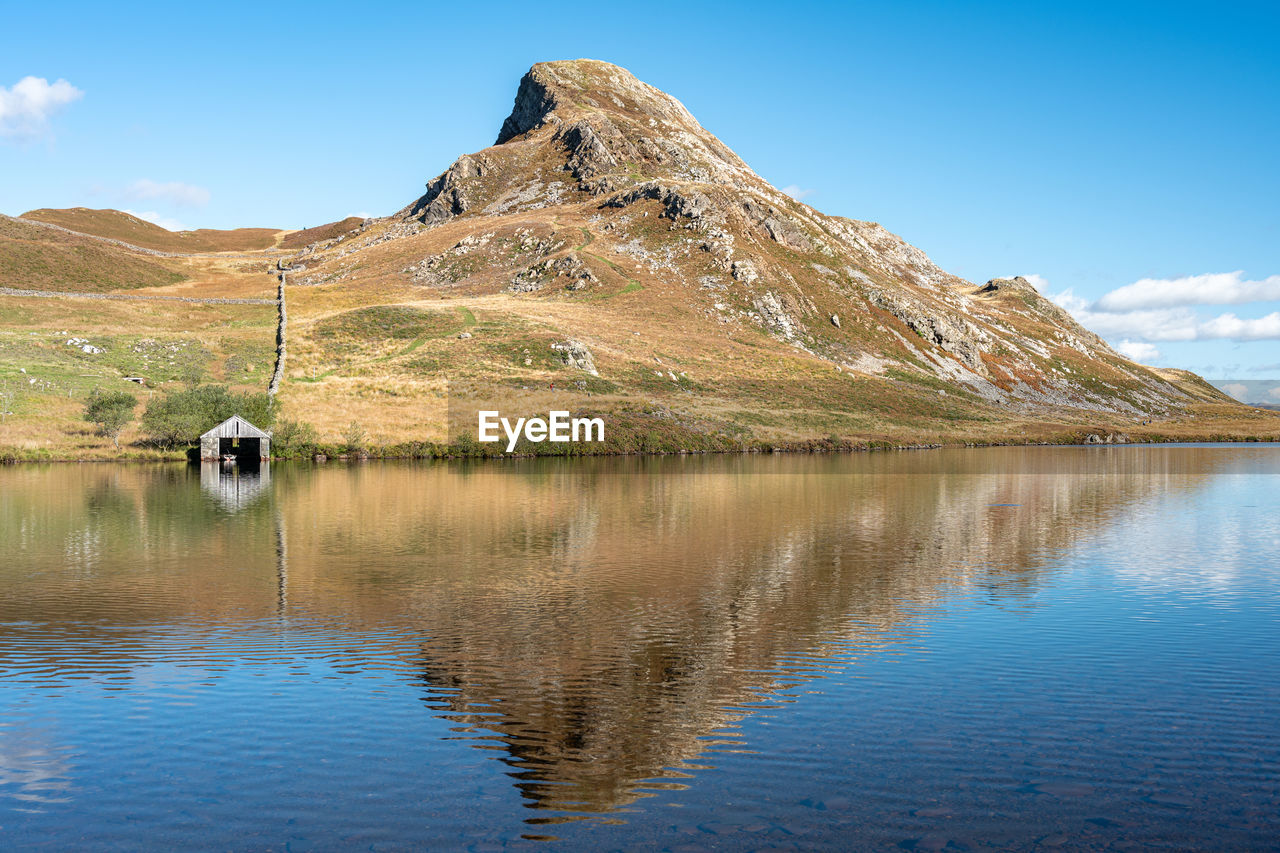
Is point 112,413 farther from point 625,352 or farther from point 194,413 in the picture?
point 625,352

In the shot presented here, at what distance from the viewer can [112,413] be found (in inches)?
3607

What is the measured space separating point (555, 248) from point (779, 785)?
595 ft

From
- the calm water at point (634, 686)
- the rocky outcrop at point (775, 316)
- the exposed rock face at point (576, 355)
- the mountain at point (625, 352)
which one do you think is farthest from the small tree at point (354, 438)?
the rocky outcrop at point (775, 316)

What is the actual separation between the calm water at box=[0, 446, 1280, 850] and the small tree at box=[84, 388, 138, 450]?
→ 53.0m

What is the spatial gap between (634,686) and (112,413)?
88.3m

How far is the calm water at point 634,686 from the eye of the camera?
13516mm

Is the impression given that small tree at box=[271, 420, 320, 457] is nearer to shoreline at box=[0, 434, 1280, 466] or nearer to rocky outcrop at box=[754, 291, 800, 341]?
shoreline at box=[0, 434, 1280, 466]

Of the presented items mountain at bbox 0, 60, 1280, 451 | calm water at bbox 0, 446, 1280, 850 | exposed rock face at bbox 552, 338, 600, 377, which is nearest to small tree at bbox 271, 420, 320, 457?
mountain at bbox 0, 60, 1280, 451

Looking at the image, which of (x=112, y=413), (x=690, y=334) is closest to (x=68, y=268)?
(x=112, y=413)

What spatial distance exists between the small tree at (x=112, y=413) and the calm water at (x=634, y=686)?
2087 inches

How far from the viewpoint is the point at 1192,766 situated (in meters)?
15.3

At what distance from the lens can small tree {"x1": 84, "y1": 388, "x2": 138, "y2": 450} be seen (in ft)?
300

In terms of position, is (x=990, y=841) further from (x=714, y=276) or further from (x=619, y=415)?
(x=714, y=276)

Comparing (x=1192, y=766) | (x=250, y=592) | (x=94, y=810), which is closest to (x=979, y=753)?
(x=1192, y=766)
